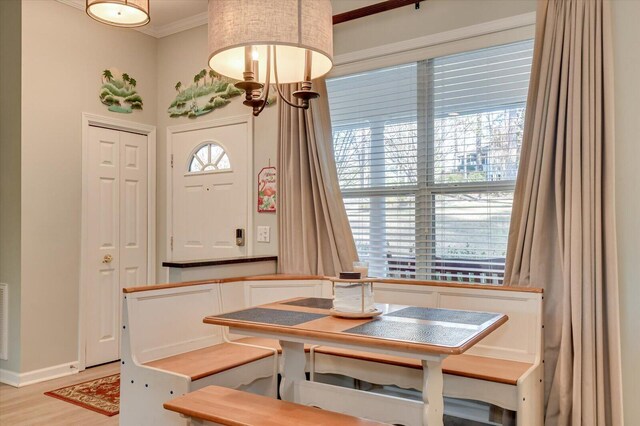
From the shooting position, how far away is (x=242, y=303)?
340cm

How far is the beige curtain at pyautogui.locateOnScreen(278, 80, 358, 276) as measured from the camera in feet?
11.8

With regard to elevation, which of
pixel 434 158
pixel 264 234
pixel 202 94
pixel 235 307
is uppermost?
pixel 202 94

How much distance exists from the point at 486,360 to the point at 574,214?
0.90 meters

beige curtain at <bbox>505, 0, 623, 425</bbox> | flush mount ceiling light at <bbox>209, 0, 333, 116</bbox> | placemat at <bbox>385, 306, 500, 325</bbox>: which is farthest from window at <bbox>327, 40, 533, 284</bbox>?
flush mount ceiling light at <bbox>209, 0, 333, 116</bbox>

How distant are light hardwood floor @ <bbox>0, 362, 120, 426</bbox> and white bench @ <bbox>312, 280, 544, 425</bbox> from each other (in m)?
1.53

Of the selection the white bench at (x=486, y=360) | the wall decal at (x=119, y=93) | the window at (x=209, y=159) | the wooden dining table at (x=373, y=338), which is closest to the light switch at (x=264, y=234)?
the window at (x=209, y=159)

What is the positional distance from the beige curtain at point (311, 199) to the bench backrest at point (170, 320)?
75 cm

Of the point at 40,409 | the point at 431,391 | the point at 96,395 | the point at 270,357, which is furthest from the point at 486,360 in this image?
the point at 40,409

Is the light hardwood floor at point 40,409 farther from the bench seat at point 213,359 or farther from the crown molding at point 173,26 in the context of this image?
the crown molding at point 173,26

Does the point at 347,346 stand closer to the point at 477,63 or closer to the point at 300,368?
the point at 300,368

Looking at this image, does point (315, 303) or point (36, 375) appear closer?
point (315, 303)

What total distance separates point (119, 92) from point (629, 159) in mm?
3999

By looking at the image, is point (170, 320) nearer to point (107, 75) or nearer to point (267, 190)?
point (267, 190)

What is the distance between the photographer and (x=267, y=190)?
4.05 metres
